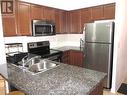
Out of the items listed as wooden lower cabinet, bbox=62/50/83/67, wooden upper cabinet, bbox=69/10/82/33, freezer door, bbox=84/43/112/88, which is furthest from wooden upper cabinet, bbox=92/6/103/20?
wooden lower cabinet, bbox=62/50/83/67

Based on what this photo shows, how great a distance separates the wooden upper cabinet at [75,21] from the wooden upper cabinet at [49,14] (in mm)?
753

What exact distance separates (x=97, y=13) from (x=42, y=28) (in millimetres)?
1669

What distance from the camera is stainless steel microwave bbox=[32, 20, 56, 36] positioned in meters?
3.03

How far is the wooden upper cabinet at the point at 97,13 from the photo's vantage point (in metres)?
3.33

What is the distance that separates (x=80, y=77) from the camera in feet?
4.77

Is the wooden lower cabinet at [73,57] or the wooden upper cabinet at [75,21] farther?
the wooden upper cabinet at [75,21]

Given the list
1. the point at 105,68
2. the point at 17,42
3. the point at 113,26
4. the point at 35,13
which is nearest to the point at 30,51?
the point at 17,42

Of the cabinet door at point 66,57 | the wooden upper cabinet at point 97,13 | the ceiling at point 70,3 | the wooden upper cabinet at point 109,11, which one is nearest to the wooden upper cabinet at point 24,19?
the ceiling at point 70,3

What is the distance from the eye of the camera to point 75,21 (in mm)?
3963

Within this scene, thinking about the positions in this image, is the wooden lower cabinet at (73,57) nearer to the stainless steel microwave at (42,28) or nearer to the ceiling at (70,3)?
the stainless steel microwave at (42,28)

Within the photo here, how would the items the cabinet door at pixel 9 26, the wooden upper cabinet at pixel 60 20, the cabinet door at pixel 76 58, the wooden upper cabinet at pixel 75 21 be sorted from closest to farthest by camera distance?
1. the cabinet door at pixel 9 26
2. the cabinet door at pixel 76 58
3. the wooden upper cabinet at pixel 60 20
4. the wooden upper cabinet at pixel 75 21

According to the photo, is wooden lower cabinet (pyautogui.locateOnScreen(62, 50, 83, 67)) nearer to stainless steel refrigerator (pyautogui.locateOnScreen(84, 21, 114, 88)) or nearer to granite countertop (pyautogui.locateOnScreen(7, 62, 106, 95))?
stainless steel refrigerator (pyautogui.locateOnScreen(84, 21, 114, 88))

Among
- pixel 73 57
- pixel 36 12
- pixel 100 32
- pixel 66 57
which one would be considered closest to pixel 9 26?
pixel 36 12

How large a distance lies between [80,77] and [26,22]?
6.93ft
